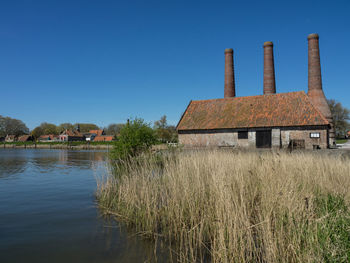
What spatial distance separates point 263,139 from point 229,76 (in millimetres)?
12346

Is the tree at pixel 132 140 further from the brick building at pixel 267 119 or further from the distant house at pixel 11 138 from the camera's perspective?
the distant house at pixel 11 138

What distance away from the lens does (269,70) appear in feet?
100

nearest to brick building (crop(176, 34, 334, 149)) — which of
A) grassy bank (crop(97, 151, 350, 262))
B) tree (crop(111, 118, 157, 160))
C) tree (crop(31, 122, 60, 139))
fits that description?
tree (crop(111, 118, 157, 160))

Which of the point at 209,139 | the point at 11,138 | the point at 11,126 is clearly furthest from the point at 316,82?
the point at 11,138

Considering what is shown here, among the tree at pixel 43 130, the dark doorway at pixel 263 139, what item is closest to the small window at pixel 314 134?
the dark doorway at pixel 263 139

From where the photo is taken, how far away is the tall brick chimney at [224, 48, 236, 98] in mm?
32562

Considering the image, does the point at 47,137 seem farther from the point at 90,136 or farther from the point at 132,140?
the point at 132,140

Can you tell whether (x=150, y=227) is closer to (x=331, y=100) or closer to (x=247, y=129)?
(x=247, y=129)

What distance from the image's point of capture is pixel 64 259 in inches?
173

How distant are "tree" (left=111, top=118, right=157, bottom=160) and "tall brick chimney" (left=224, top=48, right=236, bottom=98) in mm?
21299

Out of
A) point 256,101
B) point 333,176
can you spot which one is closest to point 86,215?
point 333,176

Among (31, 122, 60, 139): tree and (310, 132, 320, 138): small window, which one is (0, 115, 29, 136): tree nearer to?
(31, 122, 60, 139): tree

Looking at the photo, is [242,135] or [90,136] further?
[90,136]

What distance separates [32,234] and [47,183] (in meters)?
7.74
